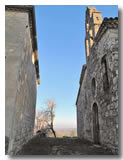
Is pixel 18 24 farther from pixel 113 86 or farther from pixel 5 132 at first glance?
pixel 113 86

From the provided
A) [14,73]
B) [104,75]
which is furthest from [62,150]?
[104,75]

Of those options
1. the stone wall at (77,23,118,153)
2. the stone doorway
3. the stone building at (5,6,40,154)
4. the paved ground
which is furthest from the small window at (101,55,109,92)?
the stone building at (5,6,40,154)

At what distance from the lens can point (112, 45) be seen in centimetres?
464

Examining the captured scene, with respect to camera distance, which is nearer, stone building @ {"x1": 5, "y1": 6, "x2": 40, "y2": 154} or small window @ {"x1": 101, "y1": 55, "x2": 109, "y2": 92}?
stone building @ {"x1": 5, "y1": 6, "x2": 40, "y2": 154}

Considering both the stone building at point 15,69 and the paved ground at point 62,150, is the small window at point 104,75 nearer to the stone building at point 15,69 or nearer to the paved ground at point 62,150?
the paved ground at point 62,150

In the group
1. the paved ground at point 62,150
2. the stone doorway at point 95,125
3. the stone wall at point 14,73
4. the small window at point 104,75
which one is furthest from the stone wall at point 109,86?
the stone wall at point 14,73

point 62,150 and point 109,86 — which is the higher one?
point 109,86

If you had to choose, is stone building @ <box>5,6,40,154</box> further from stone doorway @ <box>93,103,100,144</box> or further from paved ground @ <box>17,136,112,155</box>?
stone doorway @ <box>93,103,100,144</box>

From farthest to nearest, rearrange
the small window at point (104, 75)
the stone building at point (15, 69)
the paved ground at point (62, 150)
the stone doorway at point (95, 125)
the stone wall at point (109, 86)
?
1. the stone doorway at point (95, 125)
2. the small window at point (104, 75)
3. the stone wall at point (109, 86)
4. the paved ground at point (62, 150)
5. the stone building at point (15, 69)

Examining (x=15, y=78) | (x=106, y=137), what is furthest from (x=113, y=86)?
(x=15, y=78)

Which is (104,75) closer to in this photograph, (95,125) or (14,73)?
(95,125)

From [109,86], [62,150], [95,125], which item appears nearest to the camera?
[62,150]
